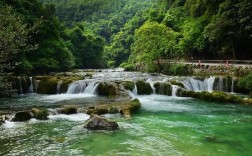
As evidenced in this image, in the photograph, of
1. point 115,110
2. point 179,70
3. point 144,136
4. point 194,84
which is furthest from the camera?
point 179,70

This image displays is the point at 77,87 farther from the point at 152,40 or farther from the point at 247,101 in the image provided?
the point at 152,40

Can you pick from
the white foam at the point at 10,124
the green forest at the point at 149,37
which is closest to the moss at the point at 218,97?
the green forest at the point at 149,37

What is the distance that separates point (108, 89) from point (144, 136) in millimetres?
15951

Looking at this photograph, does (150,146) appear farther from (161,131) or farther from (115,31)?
(115,31)

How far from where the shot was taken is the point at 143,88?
110 feet

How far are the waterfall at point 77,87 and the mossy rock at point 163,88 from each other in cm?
783

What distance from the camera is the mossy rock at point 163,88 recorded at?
3288 centimetres

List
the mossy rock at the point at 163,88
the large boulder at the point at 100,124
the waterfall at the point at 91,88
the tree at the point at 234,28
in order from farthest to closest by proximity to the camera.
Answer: the tree at the point at 234,28
the waterfall at the point at 91,88
the mossy rock at the point at 163,88
the large boulder at the point at 100,124

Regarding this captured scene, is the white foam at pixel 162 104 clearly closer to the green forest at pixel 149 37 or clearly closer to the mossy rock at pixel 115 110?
the mossy rock at pixel 115 110

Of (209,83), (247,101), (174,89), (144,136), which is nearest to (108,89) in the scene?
(174,89)

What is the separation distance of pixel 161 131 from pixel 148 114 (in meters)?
5.15

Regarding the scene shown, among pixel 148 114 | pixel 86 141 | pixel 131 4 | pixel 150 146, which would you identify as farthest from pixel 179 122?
pixel 131 4

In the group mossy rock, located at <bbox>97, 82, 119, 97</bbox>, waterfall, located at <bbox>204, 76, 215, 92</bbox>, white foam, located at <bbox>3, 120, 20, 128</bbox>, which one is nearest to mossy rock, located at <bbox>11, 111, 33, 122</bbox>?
white foam, located at <bbox>3, 120, 20, 128</bbox>

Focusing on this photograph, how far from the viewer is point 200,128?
732 inches
